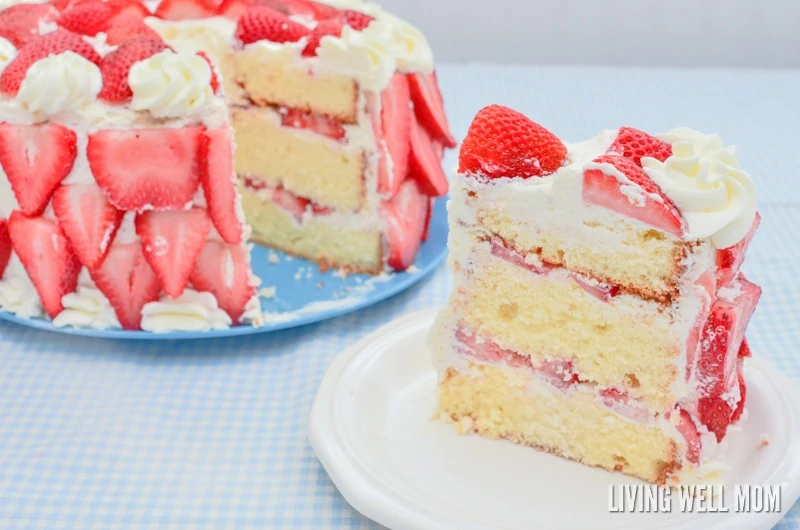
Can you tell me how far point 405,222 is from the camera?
9.23 feet

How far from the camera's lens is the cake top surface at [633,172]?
5.50 feet

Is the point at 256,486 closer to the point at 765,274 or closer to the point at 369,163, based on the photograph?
the point at 369,163

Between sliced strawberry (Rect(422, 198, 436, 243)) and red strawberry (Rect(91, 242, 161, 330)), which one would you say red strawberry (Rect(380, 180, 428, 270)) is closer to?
sliced strawberry (Rect(422, 198, 436, 243))

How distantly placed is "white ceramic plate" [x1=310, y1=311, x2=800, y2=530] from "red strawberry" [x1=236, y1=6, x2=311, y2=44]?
1096mm

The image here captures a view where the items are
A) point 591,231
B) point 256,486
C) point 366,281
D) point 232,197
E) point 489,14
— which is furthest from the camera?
point 489,14

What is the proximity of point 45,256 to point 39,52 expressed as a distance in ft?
1.69

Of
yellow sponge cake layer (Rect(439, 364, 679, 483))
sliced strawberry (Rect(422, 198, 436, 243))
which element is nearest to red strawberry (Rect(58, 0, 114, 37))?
sliced strawberry (Rect(422, 198, 436, 243))

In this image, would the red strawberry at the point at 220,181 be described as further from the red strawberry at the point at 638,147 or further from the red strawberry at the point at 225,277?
the red strawberry at the point at 638,147

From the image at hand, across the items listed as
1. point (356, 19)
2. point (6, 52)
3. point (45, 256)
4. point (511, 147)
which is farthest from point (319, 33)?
point (511, 147)

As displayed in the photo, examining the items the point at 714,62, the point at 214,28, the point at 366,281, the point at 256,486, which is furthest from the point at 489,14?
the point at 256,486

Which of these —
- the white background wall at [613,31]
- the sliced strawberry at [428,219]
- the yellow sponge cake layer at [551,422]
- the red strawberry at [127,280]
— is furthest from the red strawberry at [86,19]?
the white background wall at [613,31]

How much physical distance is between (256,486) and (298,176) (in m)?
1.32

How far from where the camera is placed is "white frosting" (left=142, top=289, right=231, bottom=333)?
2363mm

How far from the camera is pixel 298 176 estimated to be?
118 inches
